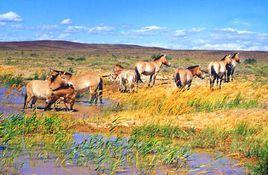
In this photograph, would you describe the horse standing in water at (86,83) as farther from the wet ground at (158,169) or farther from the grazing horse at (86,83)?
the wet ground at (158,169)

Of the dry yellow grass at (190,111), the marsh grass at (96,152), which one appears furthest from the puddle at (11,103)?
the marsh grass at (96,152)

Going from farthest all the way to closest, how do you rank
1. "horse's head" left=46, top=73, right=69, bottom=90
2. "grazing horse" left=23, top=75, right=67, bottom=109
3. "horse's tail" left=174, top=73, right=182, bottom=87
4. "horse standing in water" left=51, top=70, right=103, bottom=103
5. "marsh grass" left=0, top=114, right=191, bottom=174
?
"horse's tail" left=174, top=73, right=182, bottom=87 → "horse standing in water" left=51, top=70, right=103, bottom=103 → "horse's head" left=46, top=73, right=69, bottom=90 → "grazing horse" left=23, top=75, right=67, bottom=109 → "marsh grass" left=0, top=114, right=191, bottom=174

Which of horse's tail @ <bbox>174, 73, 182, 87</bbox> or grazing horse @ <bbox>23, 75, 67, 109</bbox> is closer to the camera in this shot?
grazing horse @ <bbox>23, 75, 67, 109</bbox>

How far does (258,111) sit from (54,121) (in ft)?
19.0

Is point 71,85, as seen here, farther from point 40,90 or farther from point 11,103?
point 11,103

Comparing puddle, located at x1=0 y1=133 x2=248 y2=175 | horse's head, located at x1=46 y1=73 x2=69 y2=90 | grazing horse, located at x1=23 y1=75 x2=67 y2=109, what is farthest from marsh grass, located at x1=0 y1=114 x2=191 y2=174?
horse's head, located at x1=46 y1=73 x2=69 y2=90

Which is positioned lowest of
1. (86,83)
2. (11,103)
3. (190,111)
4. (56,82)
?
(11,103)

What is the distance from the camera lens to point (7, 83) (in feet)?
73.4

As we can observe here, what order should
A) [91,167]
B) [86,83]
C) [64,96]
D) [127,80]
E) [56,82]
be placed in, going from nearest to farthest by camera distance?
[91,167], [64,96], [56,82], [86,83], [127,80]

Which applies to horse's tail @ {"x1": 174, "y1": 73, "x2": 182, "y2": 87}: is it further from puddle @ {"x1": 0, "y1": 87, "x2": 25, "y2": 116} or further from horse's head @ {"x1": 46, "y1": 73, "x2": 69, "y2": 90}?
horse's head @ {"x1": 46, "y1": 73, "x2": 69, "y2": 90}

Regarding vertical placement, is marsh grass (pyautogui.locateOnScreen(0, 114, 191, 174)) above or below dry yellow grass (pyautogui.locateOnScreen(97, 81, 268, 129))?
above

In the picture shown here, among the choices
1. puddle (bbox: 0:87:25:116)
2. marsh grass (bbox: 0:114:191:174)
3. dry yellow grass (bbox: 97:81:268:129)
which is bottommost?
puddle (bbox: 0:87:25:116)

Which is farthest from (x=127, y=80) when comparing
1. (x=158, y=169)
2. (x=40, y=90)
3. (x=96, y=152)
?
(x=158, y=169)

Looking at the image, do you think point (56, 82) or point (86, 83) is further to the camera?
point (86, 83)
